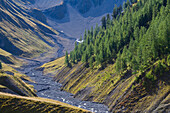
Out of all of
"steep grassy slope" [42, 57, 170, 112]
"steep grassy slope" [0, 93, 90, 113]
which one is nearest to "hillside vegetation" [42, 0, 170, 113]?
"steep grassy slope" [42, 57, 170, 112]

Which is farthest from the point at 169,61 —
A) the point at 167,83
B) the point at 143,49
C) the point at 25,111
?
the point at 25,111

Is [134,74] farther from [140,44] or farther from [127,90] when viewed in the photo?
[140,44]

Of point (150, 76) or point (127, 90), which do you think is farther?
point (127, 90)

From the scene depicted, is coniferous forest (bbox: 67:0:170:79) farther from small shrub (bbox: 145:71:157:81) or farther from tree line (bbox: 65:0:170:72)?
small shrub (bbox: 145:71:157:81)

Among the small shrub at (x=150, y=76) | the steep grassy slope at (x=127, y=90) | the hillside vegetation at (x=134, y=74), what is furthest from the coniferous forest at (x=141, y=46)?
the steep grassy slope at (x=127, y=90)

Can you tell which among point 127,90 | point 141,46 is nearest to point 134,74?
point 127,90

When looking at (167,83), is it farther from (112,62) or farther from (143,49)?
(112,62)

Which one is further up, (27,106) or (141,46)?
(141,46)

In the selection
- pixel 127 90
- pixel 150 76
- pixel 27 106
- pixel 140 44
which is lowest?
pixel 27 106
